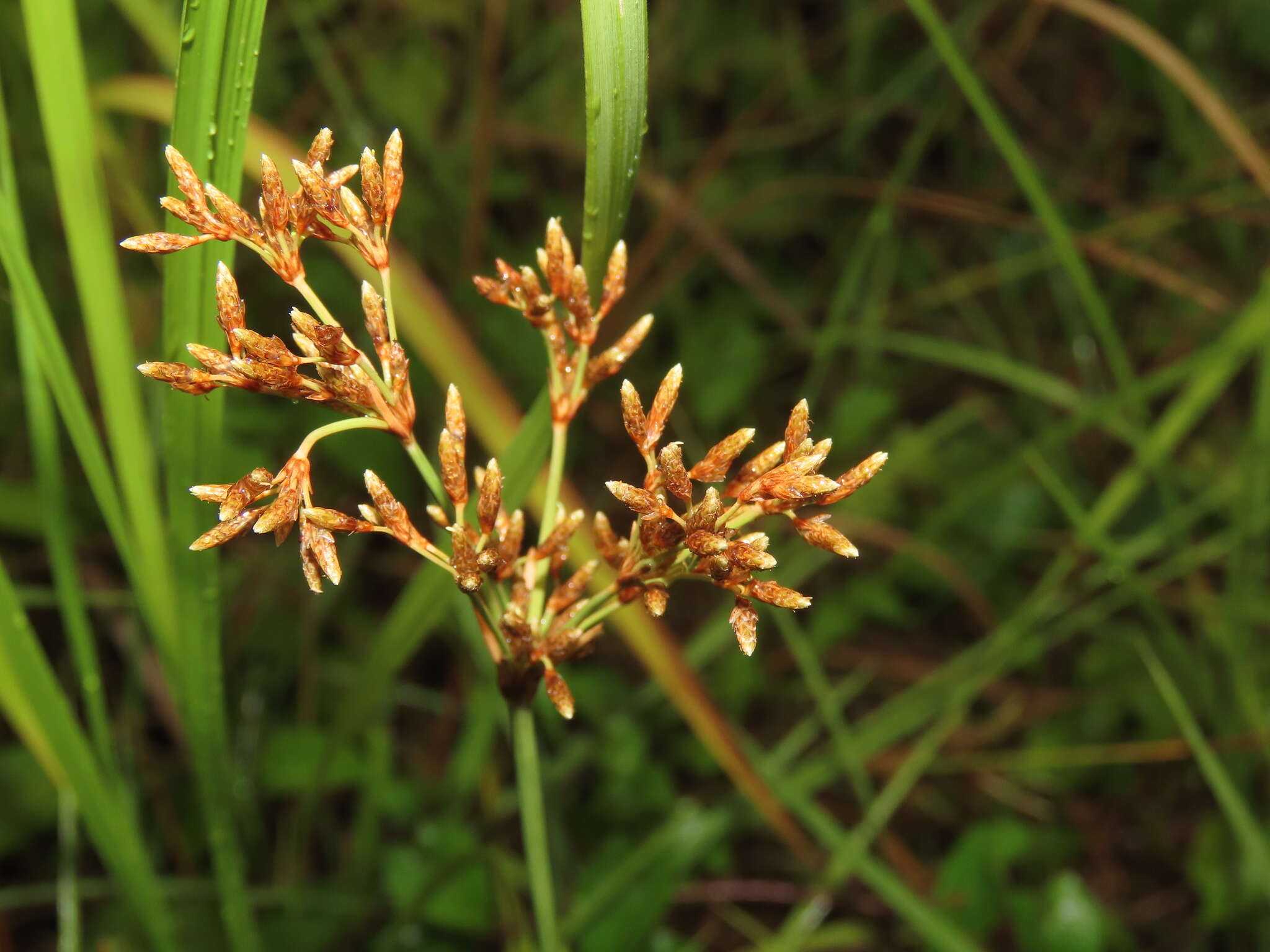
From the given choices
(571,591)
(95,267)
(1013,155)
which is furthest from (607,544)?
(1013,155)

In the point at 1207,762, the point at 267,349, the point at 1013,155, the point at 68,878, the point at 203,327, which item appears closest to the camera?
the point at 267,349

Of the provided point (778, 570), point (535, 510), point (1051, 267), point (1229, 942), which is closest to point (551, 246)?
point (535, 510)

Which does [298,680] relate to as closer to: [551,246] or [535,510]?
[535,510]

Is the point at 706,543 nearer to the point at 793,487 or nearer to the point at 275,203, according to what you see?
the point at 793,487

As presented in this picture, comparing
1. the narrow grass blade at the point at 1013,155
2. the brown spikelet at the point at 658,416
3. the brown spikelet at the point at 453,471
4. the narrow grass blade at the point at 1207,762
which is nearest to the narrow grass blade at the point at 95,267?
the brown spikelet at the point at 453,471

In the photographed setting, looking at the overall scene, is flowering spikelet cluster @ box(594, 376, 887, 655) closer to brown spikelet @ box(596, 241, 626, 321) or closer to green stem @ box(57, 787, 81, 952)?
brown spikelet @ box(596, 241, 626, 321)

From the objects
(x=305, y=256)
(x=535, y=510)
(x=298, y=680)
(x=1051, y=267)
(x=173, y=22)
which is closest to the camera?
(x=173, y=22)

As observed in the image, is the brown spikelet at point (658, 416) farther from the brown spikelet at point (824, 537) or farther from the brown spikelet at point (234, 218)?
the brown spikelet at point (234, 218)
